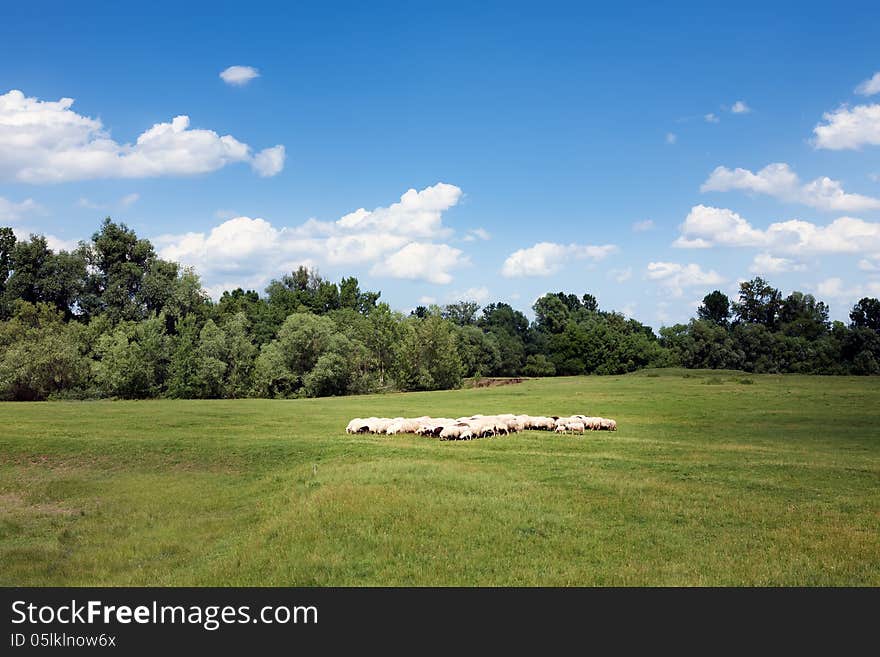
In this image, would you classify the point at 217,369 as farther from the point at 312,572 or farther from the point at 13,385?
the point at 312,572

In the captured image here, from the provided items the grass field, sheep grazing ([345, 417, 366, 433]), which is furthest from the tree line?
sheep grazing ([345, 417, 366, 433])

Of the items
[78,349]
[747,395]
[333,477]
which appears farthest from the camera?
[78,349]

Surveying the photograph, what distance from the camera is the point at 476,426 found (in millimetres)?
33406

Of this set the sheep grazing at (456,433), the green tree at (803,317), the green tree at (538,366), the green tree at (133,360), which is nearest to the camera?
the sheep grazing at (456,433)

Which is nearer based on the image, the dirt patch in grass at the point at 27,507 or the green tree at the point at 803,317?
the dirt patch in grass at the point at 27,507

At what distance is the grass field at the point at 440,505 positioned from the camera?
13.8 metres

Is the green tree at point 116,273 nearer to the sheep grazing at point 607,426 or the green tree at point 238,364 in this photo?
the green tree at point 238,364

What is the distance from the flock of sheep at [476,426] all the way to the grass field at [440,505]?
1.72 metres

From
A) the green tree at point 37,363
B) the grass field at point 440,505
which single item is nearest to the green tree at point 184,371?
the green tree at point 37,363

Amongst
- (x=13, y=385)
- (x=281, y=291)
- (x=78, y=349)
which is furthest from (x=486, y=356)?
(x=13, y=385)

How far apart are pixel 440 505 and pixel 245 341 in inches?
2892

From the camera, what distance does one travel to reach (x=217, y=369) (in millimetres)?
79500

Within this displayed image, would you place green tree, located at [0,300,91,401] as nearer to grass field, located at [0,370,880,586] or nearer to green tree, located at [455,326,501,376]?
grass field, located at [0,370,880,586]
